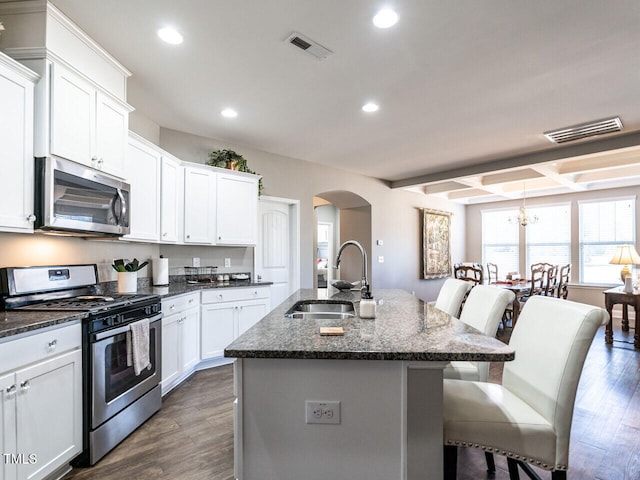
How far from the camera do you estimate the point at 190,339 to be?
3.36 meters

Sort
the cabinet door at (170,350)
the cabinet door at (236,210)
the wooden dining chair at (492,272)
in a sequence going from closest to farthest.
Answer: the cabinet door at (170,350), the cabinet door at (236,210), the wooden dining chair at (492,272)

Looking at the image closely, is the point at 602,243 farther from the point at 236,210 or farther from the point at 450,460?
the point at 450,460

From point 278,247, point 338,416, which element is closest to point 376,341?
point 338,416

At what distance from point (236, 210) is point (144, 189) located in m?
1.19

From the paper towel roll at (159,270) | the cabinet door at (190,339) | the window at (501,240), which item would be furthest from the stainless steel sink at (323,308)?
the window at (501,240)

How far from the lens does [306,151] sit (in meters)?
4.90

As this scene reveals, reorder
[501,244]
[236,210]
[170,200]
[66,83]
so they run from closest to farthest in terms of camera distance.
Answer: [66,83], [170,200], [236,210], [501,244]

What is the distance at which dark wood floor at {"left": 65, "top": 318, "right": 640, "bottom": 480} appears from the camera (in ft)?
6.35

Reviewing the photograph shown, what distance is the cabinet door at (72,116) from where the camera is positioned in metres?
2.10

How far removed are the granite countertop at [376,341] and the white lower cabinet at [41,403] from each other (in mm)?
1098

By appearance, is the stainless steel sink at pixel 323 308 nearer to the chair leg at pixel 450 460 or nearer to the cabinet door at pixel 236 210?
the chair leg at pixel 450 460

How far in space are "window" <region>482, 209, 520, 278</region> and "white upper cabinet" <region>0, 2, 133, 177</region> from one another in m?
7.98

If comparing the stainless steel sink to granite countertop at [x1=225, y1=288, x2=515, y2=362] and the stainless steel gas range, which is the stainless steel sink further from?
the stainless steel gas range

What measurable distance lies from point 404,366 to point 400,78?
2414 mm
